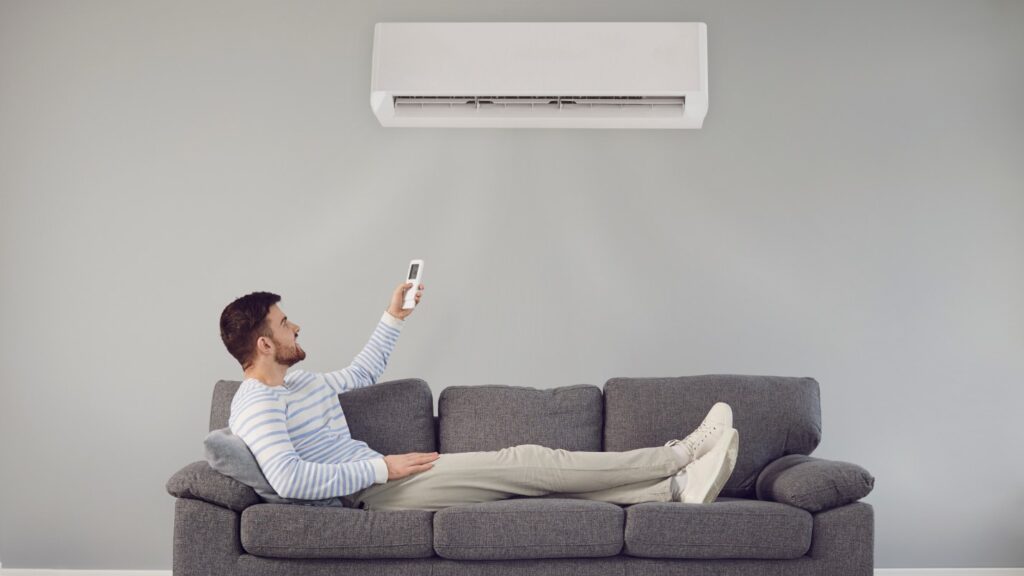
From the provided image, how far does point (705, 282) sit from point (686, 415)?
799mm

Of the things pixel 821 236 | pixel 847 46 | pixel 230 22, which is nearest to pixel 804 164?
pixel 821 236

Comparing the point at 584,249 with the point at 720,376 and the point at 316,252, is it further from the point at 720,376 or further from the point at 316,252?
the point at 316,252

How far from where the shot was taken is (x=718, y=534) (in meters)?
2.45

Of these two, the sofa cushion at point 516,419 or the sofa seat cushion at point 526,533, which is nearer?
the sofa seat cushion at point 526,533

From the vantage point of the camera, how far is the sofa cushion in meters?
2.99

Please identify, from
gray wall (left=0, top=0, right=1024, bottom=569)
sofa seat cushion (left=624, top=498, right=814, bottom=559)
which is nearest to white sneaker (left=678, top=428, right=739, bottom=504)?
sofa seat cushion (left=624, top=498, right=814, bottom=559)

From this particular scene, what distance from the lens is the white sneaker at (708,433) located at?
2.72 meters

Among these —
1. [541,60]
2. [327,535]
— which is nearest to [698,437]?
[327,535]

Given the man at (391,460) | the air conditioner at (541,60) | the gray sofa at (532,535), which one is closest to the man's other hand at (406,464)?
the man at (391,460)

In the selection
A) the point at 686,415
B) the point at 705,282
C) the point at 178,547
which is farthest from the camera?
the point at 705,282

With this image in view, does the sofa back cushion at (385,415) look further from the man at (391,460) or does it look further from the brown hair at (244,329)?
the brown hair at (244,329)

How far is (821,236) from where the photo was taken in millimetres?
3648

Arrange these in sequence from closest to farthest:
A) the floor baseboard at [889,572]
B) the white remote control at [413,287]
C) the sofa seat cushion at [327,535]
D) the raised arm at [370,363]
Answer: the sofa seat cushion at [327,535] → the raised arm at [370,363] → the white remote control at [413,287] → the floor baseboard at [889,572]

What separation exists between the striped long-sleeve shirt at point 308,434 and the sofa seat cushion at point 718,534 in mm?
749
